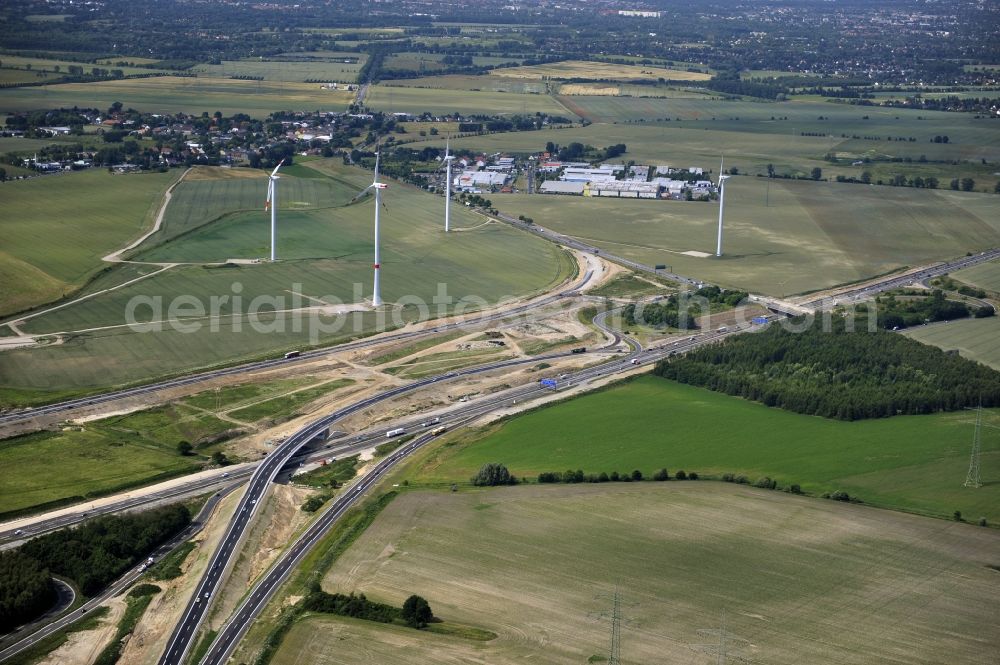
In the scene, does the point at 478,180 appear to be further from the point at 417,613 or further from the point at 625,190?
the point at 417,613

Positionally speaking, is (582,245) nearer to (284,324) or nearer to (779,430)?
(284,324)

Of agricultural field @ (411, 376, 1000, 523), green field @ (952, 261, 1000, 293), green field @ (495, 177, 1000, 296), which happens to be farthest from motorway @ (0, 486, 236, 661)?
green field @ (952, 261, 1000, 293)

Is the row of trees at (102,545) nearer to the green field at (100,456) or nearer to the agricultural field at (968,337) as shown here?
the green field at (100,456)

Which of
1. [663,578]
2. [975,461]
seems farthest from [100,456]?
[975,461]

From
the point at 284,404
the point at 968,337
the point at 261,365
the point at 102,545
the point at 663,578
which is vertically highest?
the point at 968,337

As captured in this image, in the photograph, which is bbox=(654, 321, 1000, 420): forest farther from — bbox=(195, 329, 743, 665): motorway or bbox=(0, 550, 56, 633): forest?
bbox=(0, 550, 56, 633): forest

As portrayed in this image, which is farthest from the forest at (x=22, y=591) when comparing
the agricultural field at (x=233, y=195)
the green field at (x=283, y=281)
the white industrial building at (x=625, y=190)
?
the white industrial building at (x=625, y=190)

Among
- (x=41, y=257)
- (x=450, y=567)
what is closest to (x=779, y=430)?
(x=450, y=567)

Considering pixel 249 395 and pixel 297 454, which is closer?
pixel 297 454
